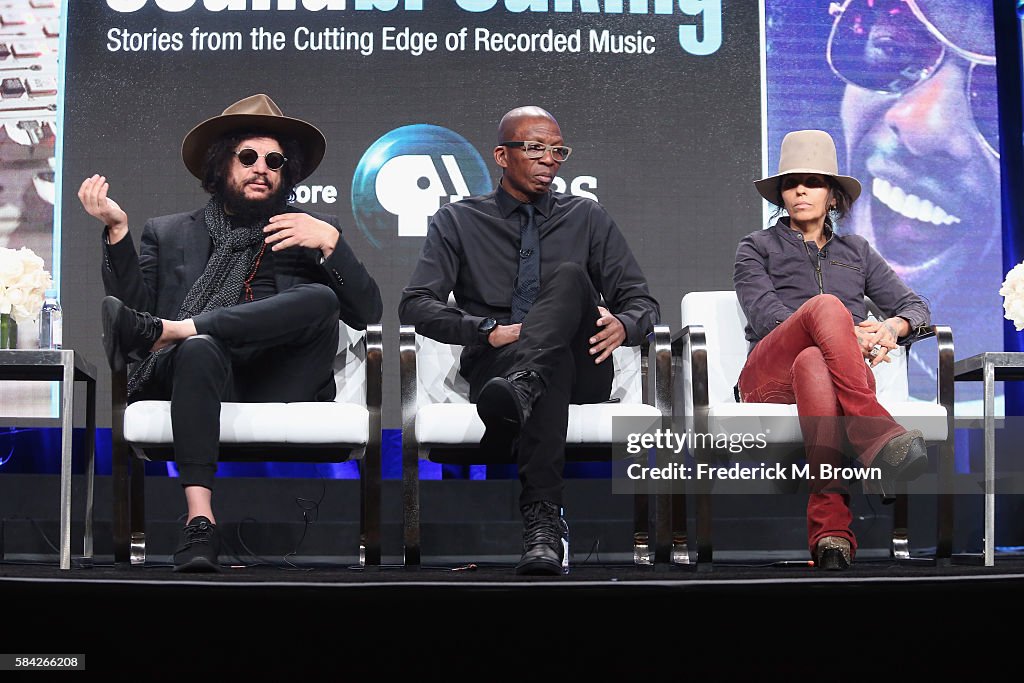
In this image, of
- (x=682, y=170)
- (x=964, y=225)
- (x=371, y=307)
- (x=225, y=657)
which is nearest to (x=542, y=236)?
(x=371, y=307)

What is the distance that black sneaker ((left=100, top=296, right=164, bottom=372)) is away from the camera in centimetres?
285

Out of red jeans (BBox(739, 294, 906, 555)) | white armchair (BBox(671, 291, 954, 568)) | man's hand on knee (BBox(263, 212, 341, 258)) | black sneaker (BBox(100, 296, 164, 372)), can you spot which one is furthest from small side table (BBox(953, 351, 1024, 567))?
black sneaker (BBox(100, 296, 164, 372))

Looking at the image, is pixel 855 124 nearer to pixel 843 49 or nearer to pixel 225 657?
pixel 843 49

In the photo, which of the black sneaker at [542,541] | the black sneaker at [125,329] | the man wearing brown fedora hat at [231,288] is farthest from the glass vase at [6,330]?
the black sneaker at [542,541]

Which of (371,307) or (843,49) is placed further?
(843,49)

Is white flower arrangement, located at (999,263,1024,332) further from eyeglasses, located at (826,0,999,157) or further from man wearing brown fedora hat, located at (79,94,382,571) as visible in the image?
man wearing brown fedora hat, located at (79,94,382,571)

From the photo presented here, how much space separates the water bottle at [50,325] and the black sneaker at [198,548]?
4.18 feet

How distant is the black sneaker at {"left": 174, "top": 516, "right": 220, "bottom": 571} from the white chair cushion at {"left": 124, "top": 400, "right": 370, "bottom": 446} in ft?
1.46

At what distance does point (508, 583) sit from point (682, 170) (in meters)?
3.16

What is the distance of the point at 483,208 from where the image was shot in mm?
3531

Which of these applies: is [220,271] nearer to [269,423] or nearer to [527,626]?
[269,423]

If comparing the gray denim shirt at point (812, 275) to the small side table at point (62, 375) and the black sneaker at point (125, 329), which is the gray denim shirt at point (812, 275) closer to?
the black sneaker at point (125, 329)

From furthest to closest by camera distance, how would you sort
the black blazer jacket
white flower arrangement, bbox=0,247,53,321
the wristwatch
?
white flower arrangement, bbox=0,247,53,321
the black blazer jacket
the wristwatch

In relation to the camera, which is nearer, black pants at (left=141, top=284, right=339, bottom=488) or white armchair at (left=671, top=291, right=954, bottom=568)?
black pants at (left=141, top=284, right=339, bottom=488)
